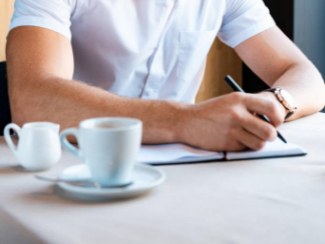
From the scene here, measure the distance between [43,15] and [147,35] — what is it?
1.05 ft

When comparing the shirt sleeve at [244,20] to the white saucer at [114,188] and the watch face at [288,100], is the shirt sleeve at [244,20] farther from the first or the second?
the white saucer at [114,188]

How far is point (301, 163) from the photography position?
94 centimetres

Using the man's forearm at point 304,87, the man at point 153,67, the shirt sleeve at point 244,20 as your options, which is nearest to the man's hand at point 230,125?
the man at point 153,67

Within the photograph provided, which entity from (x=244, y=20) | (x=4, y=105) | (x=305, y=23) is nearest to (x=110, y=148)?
(x=4, y=105)

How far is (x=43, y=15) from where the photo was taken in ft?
4.02

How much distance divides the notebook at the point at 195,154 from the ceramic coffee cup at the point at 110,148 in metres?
0.16

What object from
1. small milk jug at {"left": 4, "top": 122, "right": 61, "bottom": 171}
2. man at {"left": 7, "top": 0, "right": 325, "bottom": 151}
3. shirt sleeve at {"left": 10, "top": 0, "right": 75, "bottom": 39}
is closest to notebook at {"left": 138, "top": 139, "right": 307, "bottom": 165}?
man at {"left": 7, "top": 0, "right": 325, "bottom": 151}

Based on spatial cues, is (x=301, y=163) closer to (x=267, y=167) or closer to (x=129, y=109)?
(x=267, y=167)

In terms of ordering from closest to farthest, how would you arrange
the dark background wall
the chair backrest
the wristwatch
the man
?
the man
the wristwatch
the chair backrest
the dark background wall

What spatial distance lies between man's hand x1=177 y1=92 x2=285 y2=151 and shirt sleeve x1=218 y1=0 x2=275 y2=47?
24.6 inches

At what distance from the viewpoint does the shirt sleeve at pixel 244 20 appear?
1.59 m

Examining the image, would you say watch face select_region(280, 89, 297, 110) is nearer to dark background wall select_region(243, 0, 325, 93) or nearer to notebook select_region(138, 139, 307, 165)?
notebook select_region(138, 139, 307, 165)

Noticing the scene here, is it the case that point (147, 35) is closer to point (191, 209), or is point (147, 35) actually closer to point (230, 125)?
point (230, 125)

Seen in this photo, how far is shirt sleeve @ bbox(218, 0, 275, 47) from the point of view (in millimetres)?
1589
